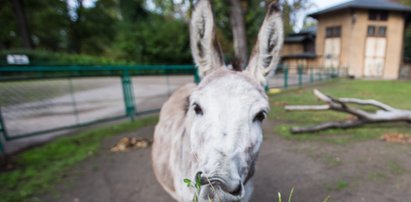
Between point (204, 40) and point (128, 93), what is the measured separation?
17.8 ft

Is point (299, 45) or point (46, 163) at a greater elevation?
point (299, 45)

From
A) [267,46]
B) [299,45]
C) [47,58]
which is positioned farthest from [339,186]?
[299,45]

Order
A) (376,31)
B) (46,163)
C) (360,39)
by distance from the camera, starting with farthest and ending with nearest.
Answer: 1. (376,31)
2. (360,39)
3. (46,163)

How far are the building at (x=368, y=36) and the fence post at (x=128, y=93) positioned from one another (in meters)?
24.5

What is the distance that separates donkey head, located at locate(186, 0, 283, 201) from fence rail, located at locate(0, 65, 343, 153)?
4.23 meters

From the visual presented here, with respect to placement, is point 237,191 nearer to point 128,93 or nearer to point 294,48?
point 128,93

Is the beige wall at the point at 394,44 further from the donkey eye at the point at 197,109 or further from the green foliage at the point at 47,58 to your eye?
the donkey eye at the point at 197,109

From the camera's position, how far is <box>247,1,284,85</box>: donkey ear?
1.81 m

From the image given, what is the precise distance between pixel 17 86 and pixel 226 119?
569 cm

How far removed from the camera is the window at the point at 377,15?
24.0 metres

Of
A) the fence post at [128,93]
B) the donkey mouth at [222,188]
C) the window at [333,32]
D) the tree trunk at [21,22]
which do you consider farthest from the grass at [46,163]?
the window at [333,32]

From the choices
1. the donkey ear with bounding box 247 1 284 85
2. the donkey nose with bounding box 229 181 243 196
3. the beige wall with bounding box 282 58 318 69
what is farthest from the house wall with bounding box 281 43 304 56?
the donkey nose with bounding box 229 181 243 196

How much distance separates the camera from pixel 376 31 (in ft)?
79.6

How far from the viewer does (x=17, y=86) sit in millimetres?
5086
